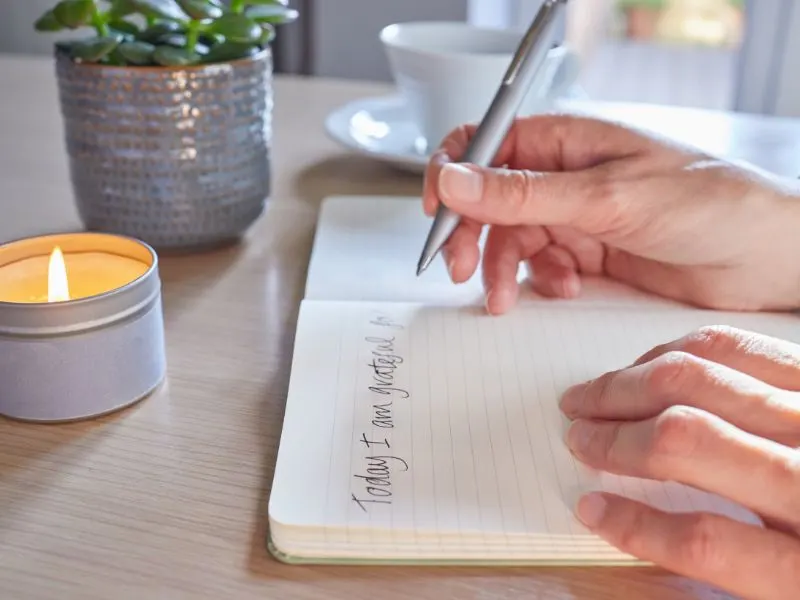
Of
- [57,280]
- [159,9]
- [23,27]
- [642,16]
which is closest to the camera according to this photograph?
[57,280]

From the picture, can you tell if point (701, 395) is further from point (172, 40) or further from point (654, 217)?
point (172, 40)

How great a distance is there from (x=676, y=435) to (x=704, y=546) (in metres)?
0.05

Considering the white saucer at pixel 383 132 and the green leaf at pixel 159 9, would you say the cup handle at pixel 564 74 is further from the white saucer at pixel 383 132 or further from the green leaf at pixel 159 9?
the green leaf at pixel 159 9

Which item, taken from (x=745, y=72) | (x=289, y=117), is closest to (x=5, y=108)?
(x=289, y=117)

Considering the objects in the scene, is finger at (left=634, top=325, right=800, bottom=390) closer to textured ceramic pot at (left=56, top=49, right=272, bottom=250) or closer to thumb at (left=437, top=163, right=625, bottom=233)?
thumb at (left=437, top=163, right=625, bottom=233)

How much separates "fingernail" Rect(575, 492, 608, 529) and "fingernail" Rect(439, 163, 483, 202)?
233mm

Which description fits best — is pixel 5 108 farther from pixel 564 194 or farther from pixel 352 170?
pixel 564 194

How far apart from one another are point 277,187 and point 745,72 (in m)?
1.31

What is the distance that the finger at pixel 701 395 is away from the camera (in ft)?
1.25

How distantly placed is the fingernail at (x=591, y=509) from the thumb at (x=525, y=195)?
8.8 inches

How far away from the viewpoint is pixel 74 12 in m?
0.57

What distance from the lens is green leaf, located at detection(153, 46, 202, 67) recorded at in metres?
0.58

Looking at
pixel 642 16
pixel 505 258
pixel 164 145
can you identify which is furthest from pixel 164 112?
pixel 642 16

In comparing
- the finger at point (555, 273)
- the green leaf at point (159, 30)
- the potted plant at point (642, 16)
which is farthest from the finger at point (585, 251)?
the potted plant at point (642, 16)
